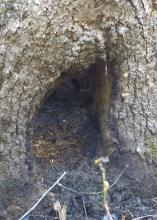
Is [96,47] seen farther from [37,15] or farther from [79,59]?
[37,15]

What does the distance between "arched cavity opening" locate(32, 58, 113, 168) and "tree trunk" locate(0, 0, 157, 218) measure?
0.36ft

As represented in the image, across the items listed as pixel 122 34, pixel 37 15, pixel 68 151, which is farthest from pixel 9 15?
pixel 68 151

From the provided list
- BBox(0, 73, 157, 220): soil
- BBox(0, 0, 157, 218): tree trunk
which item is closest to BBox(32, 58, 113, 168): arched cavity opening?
BBox(0, 73, 157, 220): soil

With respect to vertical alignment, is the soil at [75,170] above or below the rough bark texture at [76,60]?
below

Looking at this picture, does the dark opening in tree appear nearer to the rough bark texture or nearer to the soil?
the soil

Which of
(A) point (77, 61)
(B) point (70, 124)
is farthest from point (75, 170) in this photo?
(A) point (77, 61)

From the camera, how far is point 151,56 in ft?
7.14

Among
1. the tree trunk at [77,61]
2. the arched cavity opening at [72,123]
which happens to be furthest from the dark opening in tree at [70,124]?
the tree trunk at [77,61]

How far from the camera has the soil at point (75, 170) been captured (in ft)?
7.24

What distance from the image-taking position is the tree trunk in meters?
1.96

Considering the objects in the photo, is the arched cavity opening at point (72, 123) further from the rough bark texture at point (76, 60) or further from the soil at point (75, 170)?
the rough bark texture at point (76, 60)

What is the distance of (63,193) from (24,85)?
0.53 metres

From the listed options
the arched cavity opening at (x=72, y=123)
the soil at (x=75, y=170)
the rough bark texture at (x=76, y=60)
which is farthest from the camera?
the arched cavity opening at (x=72, y=123)

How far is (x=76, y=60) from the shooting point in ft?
6.91
